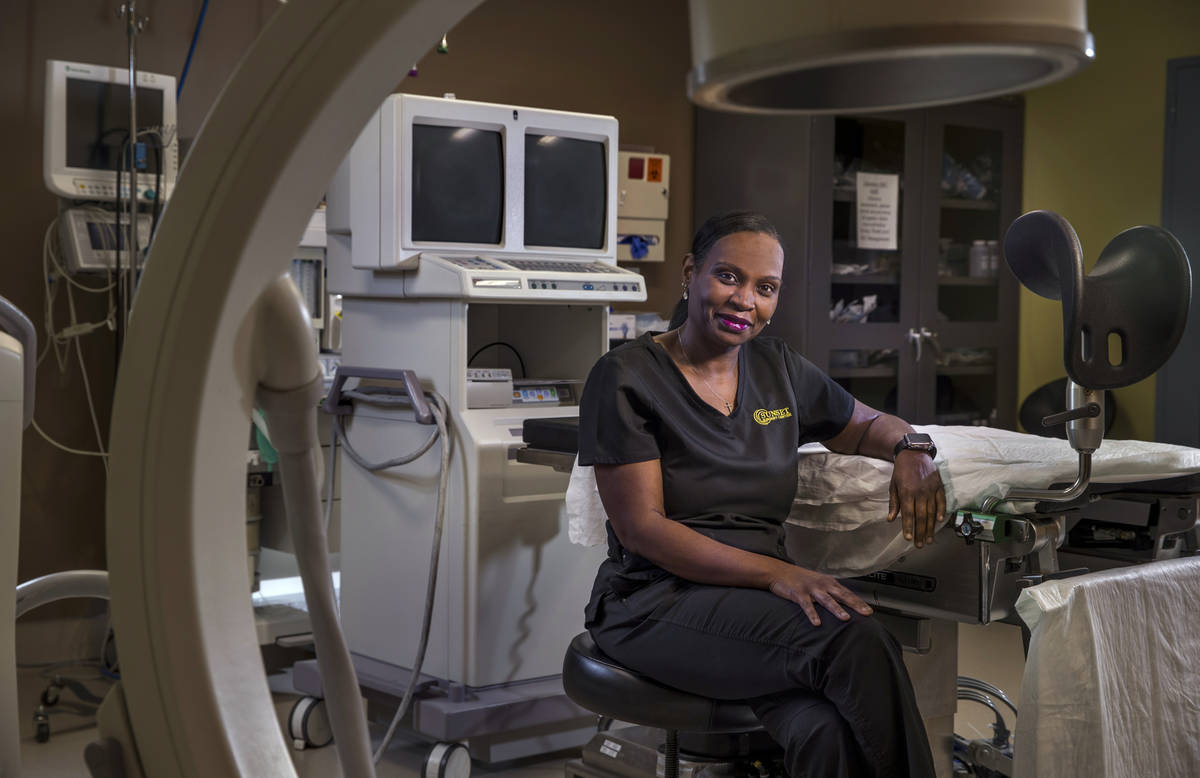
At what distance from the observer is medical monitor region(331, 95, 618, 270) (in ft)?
10.2

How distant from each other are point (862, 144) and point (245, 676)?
4.53m

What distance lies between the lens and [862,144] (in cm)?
478

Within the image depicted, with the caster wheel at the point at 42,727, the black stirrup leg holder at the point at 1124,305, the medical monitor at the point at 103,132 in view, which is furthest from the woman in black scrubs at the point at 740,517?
the medical monitor at the point at 103,132

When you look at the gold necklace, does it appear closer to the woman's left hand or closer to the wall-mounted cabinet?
the woman's left hand

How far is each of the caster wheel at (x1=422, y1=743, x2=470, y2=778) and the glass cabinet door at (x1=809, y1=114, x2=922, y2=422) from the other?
234cm

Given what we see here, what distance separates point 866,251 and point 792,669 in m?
3.24

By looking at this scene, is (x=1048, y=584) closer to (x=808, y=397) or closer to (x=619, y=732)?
(x=808, y=397)

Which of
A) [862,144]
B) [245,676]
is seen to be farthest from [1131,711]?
[862,144]

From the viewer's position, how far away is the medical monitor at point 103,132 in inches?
144

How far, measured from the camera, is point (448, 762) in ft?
9.46

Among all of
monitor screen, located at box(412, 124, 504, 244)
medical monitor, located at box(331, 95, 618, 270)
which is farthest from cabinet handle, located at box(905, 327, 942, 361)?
monitor screen, located at box(412, 124, 504, 244)

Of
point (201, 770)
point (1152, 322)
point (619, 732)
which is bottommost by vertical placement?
point (619, 732)

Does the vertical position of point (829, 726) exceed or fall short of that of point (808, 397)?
it falls short

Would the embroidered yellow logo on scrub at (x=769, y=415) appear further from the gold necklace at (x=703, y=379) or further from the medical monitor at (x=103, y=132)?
the medical monitor at (x=103, y=132)
